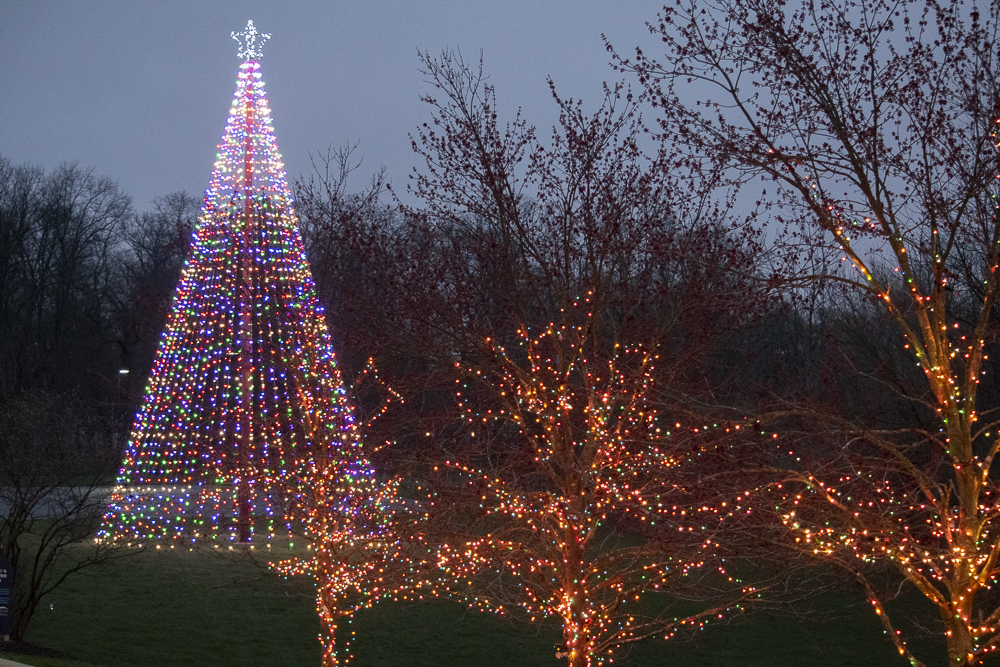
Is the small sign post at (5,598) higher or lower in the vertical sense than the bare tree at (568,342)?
lower

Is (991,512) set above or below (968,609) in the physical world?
above

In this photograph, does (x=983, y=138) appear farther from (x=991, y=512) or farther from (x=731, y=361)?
(x=731, y=361)

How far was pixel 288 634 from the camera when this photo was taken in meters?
13.6

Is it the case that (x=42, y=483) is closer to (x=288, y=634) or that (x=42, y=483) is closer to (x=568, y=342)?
(x=288, y=634)

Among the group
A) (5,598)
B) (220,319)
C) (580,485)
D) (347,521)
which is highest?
(220,319)

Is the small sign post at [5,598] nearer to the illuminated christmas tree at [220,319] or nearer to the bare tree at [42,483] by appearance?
the bare tree at [42,483]

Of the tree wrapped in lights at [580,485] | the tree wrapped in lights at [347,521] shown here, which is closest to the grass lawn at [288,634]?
the tree wrapped in lights at [347,521]

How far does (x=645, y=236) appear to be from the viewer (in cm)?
746

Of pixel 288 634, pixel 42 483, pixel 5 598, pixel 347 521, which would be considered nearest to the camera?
pixel 347 521

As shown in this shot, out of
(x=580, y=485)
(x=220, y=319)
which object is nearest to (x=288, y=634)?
(x=220, y=319)

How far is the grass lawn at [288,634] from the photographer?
1255cm

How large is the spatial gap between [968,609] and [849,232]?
2.26m

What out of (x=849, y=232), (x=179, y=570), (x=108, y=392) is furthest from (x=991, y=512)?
(x=108, y=392)

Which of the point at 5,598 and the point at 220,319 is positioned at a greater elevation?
the point at 220,319
